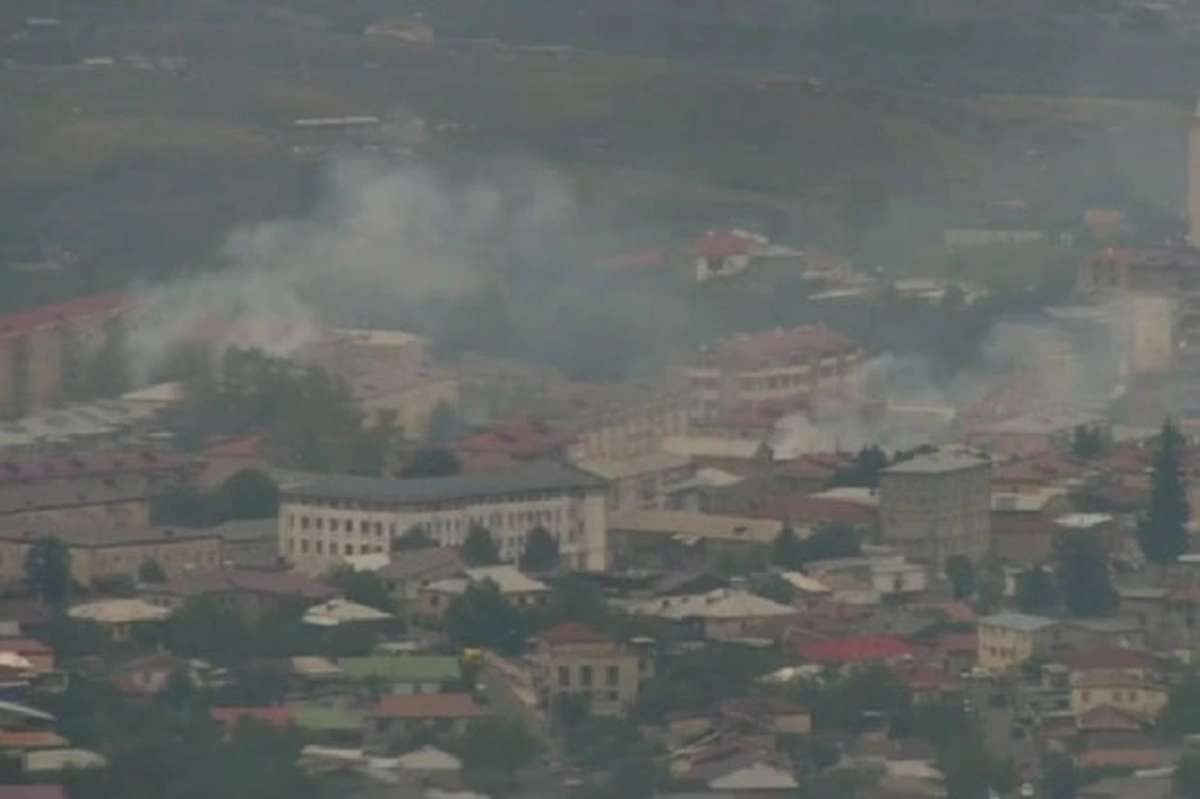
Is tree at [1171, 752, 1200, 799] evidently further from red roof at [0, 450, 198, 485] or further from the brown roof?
red roof at [0, 450, 198, 485]

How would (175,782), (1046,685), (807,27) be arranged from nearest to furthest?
(175,782) → (1046,685) → (807,27)

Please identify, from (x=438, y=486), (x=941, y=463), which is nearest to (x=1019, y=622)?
(x=438, y=486)

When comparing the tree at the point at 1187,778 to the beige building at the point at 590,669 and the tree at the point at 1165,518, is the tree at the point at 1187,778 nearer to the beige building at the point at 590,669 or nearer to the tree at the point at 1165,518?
the beige building at the point at 590,669

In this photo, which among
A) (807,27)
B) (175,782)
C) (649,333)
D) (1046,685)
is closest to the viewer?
(175,782)

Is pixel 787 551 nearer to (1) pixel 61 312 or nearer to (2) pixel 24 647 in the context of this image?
(2) pixel 24 647

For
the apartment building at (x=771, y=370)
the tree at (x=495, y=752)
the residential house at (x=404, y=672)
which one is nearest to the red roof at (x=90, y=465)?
the apartment building at (x=771, y=370)

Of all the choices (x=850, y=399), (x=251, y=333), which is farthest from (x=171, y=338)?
(x=850, y=399)

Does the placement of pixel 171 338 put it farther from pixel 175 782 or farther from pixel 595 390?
pixel 175 782
